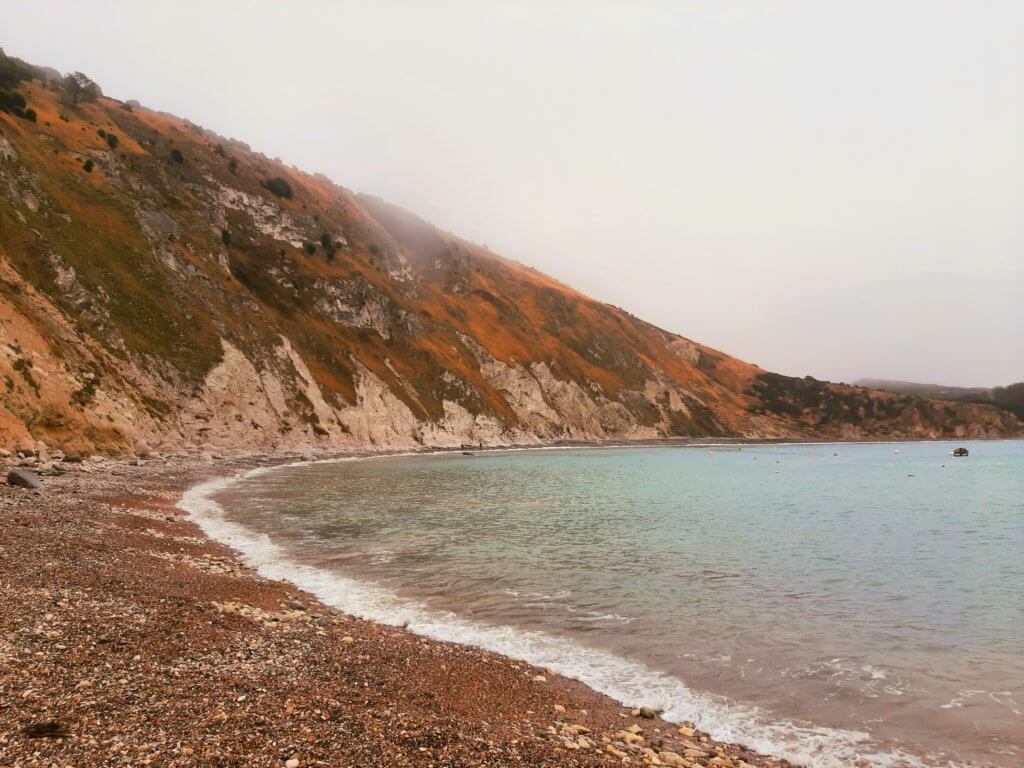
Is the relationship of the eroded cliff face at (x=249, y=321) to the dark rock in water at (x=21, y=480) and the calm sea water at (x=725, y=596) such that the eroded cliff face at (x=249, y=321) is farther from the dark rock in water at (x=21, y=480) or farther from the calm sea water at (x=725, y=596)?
the calm sea water at (x=725, y=596)

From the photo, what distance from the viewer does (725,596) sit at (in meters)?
17.1

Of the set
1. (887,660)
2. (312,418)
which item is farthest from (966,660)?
(312,418)

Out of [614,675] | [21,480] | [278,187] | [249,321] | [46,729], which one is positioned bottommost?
[614,675]

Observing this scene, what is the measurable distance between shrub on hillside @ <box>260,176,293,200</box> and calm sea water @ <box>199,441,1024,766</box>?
98.0 m

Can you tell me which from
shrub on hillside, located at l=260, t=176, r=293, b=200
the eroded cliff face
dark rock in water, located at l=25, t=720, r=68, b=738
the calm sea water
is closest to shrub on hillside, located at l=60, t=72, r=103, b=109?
the eroded cliff face

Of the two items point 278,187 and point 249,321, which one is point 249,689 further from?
point 278,187

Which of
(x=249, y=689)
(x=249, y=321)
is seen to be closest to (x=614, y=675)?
(x=249, y=689)

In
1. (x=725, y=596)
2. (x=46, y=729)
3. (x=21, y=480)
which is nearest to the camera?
(x=46, y=729)

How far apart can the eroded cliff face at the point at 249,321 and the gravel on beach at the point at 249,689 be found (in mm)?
29662

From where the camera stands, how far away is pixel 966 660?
1249 centimetres

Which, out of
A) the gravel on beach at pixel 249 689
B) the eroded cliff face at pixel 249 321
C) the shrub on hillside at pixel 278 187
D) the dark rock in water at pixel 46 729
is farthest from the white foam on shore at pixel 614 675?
the shrub on hillside at pixel 278 187

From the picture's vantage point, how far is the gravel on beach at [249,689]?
6520mm

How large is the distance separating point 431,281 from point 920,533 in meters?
131

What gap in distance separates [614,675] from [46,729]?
29.5ft
